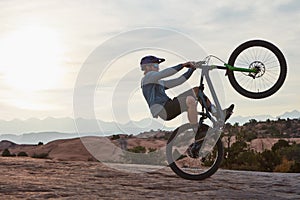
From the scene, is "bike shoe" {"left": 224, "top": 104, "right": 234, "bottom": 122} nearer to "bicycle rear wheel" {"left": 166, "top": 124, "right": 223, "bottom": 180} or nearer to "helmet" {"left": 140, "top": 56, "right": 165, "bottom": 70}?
"bicycle rear wheel" {"left": 166, "top": 124, "right": 223, "bottom": 180}

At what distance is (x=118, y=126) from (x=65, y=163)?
2.77 meters

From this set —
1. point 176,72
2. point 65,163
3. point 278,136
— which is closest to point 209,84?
point 176,72

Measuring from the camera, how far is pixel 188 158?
9.02 m

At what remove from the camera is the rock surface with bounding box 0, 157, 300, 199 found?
7.44m

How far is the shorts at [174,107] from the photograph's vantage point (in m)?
8.57

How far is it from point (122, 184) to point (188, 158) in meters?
1.28

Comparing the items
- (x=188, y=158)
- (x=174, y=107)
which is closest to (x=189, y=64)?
(x=174, y=107)

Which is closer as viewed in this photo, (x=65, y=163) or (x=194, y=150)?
(x=194, y=150)

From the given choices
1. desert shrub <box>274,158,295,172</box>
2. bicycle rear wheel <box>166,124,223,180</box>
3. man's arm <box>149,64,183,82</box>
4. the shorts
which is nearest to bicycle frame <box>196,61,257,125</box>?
the shorts

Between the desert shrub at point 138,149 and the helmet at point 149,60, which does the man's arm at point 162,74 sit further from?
the desert shrub at point 138,149

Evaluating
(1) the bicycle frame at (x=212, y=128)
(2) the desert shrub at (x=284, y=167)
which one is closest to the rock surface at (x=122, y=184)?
(1) the bicycle frame at (x=212, y=128)

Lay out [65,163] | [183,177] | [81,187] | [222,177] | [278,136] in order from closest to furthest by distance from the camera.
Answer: [81,187] → [183,177] → [222,177] → [65,163] → [278,136]

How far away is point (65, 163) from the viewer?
36.8ft

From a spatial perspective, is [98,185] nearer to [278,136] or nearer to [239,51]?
[239,51]
